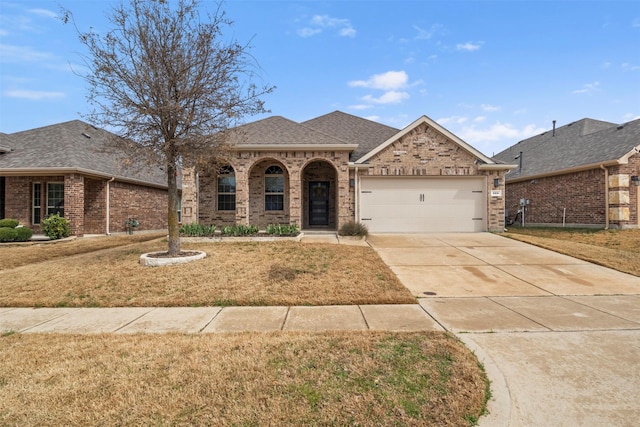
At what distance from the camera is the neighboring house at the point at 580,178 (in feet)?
44.5

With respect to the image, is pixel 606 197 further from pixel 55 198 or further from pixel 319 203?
pixel 55 198

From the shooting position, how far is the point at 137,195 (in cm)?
1667

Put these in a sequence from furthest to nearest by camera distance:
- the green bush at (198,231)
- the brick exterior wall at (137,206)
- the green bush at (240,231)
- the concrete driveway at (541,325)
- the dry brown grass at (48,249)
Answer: the brick exterior wall at (137,206)
the green bush at (198,231)
the green bush at (240,231)
the dry brown grass at (48,249)
the concrete driveway at (541,325)

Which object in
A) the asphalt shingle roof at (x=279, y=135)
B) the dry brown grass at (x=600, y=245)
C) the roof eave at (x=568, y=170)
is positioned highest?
the asphalt shingle roof at (x=279, y=135)

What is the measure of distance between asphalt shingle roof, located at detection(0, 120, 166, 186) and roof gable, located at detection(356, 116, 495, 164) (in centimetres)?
966

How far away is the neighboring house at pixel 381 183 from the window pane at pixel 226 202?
4cm

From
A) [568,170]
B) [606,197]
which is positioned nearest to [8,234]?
[568,170]

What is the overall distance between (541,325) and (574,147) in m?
18.5

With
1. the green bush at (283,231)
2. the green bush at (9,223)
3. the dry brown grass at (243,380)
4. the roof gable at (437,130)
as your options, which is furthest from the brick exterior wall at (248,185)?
the dry brown grass at (243,380)

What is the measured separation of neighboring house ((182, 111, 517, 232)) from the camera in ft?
41.1

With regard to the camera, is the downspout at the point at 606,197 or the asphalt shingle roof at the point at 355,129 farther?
the asphalt shingle roof at the point at 355,129

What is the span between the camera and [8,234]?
39.6 ft

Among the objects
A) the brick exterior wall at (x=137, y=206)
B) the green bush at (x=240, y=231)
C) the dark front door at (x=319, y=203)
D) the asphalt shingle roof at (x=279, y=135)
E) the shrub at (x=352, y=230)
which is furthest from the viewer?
the brick exterior wall at (x=137, y=206)

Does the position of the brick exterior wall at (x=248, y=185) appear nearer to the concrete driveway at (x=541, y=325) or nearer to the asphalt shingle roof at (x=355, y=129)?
the asphalt shingle roof at (x=355, y=129)
